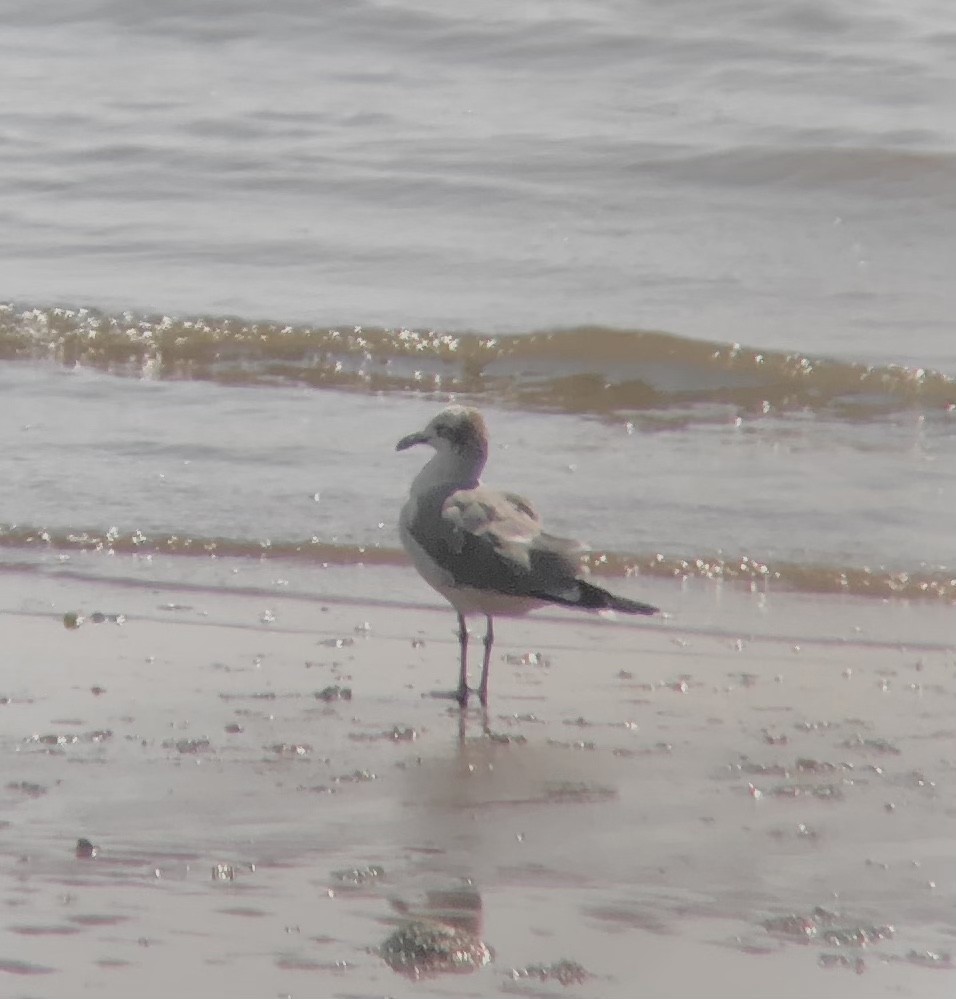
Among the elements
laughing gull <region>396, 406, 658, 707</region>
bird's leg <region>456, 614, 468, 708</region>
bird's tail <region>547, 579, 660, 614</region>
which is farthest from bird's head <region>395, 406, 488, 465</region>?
bird's tail <region>547, 579, 660, 614</region>

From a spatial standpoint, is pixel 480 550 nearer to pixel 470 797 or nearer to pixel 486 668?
pixel 486 668

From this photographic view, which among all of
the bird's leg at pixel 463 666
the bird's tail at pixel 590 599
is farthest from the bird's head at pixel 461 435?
the bird's tail at pixel 590 599

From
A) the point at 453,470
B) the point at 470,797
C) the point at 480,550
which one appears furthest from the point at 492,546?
the point at 470,797

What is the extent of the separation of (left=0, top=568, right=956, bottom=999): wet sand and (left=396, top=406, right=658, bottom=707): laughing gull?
22 cm

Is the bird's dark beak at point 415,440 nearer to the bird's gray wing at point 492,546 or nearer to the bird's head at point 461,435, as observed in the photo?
the bird's head at point 461,435

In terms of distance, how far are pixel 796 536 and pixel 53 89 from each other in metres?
9.44

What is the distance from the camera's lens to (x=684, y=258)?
35.8ft

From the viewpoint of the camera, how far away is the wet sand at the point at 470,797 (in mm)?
3461

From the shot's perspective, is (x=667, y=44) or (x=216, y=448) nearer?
(x=216, y=448)

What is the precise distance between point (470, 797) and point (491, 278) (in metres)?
6.58

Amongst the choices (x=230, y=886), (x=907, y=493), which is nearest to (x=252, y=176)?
(x=907, y=493)

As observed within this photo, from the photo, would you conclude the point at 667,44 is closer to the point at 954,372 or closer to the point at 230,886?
the point at 954,372

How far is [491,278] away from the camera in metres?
10.7

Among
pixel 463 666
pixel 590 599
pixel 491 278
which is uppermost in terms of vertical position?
pixel 491 278
